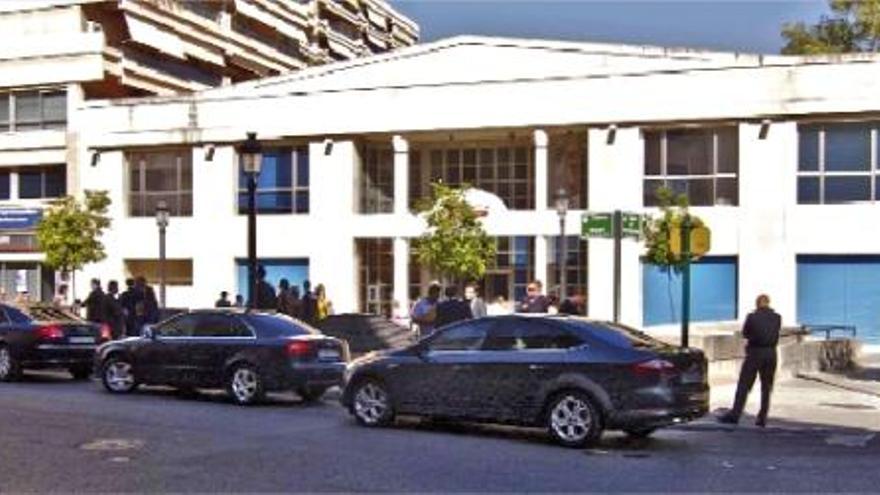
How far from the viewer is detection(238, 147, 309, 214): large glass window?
44719mm

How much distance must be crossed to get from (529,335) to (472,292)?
8.28m

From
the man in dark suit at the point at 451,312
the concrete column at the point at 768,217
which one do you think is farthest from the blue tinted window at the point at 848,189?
the man in dark suit at the point at 451,312

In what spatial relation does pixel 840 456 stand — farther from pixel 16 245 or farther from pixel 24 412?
pixel 16 245

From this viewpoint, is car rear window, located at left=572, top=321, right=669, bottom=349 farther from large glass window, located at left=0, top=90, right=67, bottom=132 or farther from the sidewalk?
large glass window, located at left=0, top=90, right=67, bottom=132

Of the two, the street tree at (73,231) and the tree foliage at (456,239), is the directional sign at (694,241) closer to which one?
the tree foliage at (456,239)

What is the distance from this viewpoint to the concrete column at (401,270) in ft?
141

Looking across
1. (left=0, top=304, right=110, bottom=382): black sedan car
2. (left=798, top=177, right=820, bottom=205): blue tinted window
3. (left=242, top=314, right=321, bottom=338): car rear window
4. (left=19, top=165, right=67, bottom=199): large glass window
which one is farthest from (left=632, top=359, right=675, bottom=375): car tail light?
(left=19, top=165, right=67, bottom=199): large glass window

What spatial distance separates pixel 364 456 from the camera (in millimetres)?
11984

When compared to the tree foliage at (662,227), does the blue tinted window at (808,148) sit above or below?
above

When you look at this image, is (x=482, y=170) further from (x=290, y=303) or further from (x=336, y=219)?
(x=290, y=303)

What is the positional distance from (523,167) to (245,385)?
27.8 m

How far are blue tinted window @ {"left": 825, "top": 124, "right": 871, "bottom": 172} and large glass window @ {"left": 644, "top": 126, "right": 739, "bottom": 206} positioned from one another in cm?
279

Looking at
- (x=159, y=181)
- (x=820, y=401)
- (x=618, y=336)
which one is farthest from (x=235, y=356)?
(x=159, y=181)

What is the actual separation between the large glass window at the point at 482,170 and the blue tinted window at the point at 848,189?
10.3 metres
